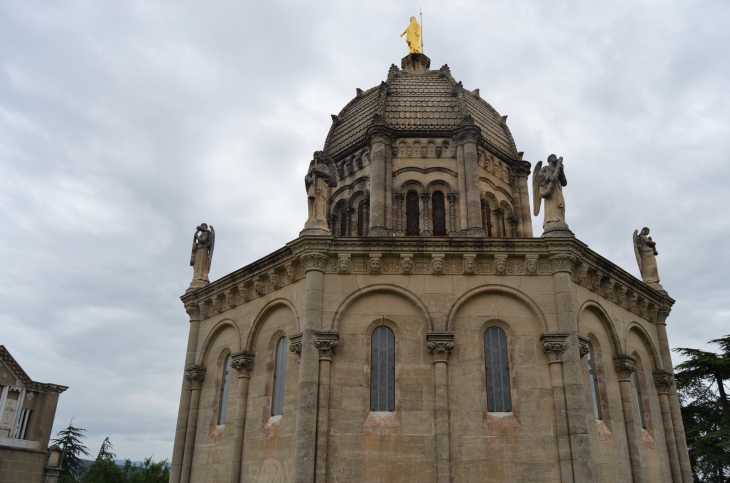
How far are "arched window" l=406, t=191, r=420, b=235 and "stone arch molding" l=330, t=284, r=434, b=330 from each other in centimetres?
1217

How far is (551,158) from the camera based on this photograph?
17297 mm

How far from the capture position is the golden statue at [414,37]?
123ft

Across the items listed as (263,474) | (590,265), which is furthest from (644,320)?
(263,474)

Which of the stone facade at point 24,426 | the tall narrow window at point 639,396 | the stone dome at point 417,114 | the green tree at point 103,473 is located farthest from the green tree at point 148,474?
the tall narrow window at point 639,396

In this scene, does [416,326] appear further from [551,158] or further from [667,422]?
[667,422]

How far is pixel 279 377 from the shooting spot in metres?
16.6

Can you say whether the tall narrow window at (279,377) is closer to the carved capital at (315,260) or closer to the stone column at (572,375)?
the carved capital at (315,260)

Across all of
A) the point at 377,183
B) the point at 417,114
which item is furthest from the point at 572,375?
the point at 417,114

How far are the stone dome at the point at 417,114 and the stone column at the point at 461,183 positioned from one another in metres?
1.24

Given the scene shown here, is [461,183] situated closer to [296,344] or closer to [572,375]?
[572,375]

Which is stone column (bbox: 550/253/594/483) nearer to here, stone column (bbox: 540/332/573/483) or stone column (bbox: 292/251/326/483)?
stone column (bbox: 540/332/573/483)

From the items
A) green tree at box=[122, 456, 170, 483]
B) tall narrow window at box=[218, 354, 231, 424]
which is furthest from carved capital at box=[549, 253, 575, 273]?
green tree at box=[122, 456, 170, 483]

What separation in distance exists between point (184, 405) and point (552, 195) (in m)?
13.0

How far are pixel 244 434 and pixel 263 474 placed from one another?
1483 mm
